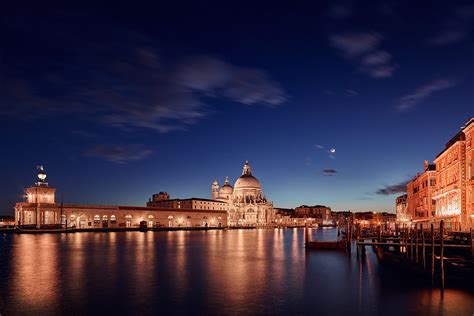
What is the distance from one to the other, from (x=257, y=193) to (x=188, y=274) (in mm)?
151536

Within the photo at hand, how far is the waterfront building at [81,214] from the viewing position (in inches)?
3895

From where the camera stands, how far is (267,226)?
169 meters

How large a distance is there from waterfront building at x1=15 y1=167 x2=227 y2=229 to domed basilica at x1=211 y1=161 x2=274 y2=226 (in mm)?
39457

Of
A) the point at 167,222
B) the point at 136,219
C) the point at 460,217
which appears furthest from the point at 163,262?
the point at 167,222

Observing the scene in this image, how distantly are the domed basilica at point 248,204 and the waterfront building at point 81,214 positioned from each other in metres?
39.5

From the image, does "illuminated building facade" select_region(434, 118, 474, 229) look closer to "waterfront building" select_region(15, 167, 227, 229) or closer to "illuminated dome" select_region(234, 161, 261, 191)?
"waterfront building" select_region(15, 167, 227, 229)

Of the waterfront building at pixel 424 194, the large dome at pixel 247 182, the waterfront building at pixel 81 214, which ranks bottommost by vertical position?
the waterfront building at pixel 81 214

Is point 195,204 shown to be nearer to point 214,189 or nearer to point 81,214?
point 214,189

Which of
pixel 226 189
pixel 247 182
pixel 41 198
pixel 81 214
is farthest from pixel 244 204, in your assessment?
pixel 41 198

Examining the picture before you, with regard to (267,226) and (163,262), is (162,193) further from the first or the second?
(163,262)

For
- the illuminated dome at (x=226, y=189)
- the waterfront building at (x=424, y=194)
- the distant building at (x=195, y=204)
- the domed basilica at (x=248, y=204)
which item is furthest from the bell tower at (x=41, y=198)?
the illuminated dome at (x=226, y=189)

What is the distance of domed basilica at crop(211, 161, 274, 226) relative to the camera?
174375 millimetres

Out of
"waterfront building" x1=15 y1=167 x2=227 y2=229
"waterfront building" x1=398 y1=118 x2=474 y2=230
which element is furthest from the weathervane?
"waterfront building" x1=398 y1=118 x2=474 y2=230

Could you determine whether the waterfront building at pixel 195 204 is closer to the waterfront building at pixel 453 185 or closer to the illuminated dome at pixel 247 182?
the illuminated dome at pixel 247 182
